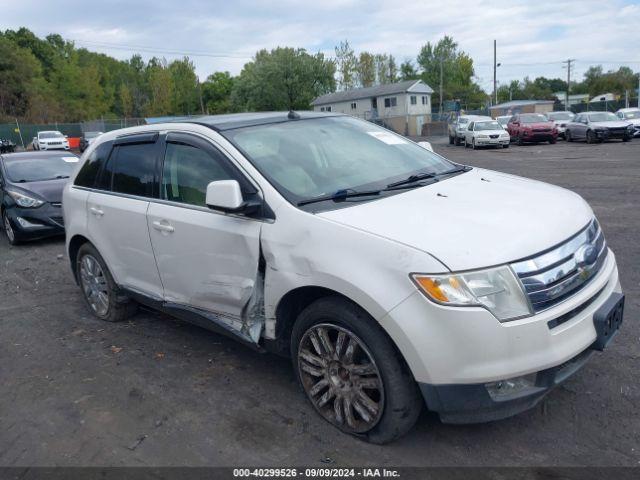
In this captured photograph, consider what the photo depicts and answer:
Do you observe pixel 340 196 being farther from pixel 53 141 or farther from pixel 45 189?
pixel 53 141

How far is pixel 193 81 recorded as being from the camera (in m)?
93.0

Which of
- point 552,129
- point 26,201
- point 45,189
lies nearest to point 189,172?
point 26,201

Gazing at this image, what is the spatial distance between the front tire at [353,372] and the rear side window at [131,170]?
1873 mm

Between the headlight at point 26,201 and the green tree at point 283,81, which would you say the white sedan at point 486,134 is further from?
the green tree at point 283,81

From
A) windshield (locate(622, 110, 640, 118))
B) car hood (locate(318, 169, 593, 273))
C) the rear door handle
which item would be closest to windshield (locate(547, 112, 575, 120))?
windshield (locate(622, 110, 640, 118))

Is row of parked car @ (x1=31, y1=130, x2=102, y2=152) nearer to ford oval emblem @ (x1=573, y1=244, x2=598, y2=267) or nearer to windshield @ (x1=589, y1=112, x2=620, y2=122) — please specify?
windshield @ (x1=589, y1=112, x2=620, y2=122)

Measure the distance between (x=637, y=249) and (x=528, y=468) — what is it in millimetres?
4613


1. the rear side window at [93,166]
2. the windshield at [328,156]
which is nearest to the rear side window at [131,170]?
the rear side window at [93,166]

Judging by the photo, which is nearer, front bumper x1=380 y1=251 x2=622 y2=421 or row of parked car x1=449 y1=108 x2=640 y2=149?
front bumper x1=380 y1=251 x2=622 y2=421

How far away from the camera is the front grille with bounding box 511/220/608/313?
8.82 ft

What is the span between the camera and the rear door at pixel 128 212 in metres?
4.34

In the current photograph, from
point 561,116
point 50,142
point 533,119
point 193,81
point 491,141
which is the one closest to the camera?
point 491,141

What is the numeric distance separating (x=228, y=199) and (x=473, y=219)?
54.6 inches

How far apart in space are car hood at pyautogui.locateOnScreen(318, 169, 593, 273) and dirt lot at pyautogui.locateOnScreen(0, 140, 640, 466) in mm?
1066
